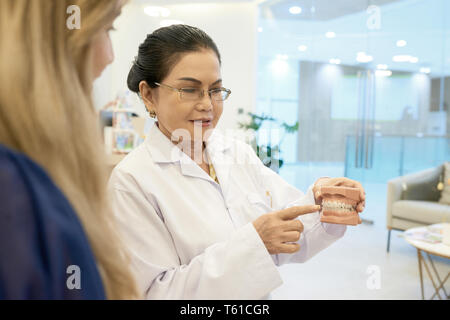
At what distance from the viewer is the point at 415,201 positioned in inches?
176

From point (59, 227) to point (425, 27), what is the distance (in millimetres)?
5204

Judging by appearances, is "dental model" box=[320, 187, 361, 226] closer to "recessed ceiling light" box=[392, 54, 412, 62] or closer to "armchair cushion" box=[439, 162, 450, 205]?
"armchair cushion" box=[439, 162, 450, 205]

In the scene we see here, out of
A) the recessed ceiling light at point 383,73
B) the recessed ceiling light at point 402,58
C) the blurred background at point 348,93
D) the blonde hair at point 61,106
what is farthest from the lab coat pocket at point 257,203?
the recessed ceiling light at point 402,58

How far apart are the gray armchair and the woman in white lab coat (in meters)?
3.52

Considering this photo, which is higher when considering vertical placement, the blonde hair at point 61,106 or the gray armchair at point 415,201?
the blonde hair at point 61,106

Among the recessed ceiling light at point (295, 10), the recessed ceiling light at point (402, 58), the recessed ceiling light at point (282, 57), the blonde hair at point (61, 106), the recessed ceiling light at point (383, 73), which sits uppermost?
the recessed ceiling light at point (295, 10)

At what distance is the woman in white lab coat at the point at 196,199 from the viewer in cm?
92

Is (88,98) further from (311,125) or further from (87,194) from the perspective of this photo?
(311,125)

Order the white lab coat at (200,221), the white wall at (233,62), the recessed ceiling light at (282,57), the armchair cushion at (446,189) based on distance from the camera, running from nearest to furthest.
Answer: the white lab coat at (200,221)
the white wall at (233,62)
the armchair cushion at (446,189)
the recessed ceiling light at (282,57)

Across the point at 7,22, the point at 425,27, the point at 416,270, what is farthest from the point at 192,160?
the point at 425,27

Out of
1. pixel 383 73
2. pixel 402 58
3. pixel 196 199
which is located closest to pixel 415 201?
pixel 383 73

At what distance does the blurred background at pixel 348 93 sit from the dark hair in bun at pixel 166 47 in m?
2.26

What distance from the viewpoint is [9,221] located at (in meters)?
0.40

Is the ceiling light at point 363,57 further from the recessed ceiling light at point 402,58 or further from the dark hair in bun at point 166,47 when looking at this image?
the dark hair in bun at point 166,47
